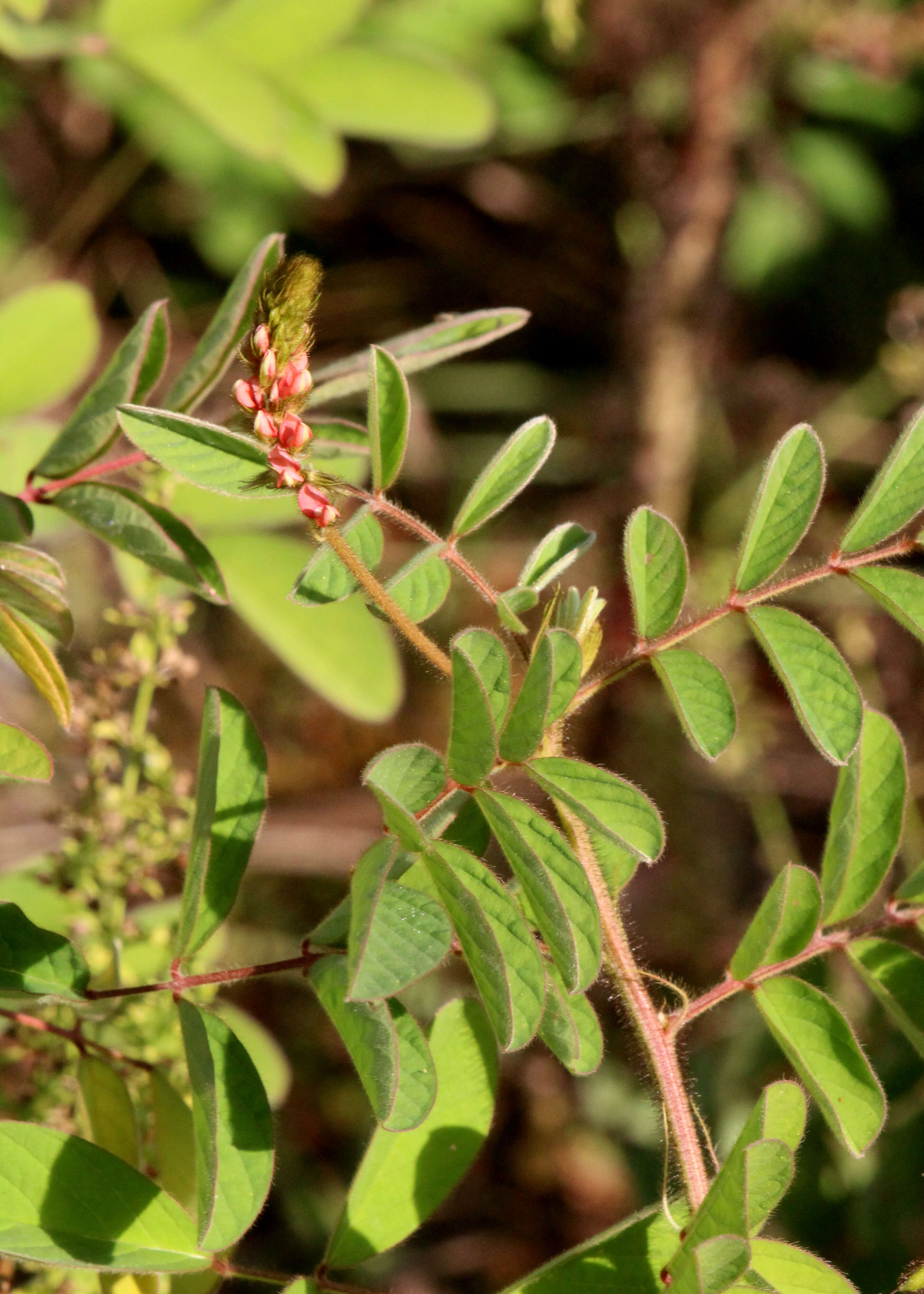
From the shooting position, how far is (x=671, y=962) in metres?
2.66

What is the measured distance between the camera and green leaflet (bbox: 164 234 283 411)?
44.2 inches

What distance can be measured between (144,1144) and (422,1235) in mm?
1708

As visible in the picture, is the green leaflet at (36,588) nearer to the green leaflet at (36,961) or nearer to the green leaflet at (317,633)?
the green leaflet at (36,961)

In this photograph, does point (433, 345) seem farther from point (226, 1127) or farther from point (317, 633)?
point (226, 1127)

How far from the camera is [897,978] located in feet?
3.52

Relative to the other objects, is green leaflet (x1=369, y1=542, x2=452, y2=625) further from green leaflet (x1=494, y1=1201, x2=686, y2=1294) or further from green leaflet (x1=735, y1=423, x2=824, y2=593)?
green leaflet (x1=494, y1=1201, x2=686, y2=1294)

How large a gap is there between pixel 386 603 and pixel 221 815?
264 mm

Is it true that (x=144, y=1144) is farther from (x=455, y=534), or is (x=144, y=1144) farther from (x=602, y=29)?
(x=602, y=29)

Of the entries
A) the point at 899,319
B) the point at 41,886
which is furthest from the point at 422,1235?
A: the point at 899,319

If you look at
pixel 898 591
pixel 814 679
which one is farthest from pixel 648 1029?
pixel 898 591

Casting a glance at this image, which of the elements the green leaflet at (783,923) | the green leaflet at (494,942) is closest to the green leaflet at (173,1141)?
the green leaflet at (494,942)

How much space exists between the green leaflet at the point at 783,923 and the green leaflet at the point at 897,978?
80 millimetres

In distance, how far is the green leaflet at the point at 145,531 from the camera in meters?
1.08

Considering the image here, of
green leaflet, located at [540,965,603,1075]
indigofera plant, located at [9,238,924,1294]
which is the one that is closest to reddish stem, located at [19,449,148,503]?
indigofera plant, located at [9,238,924,1294]
